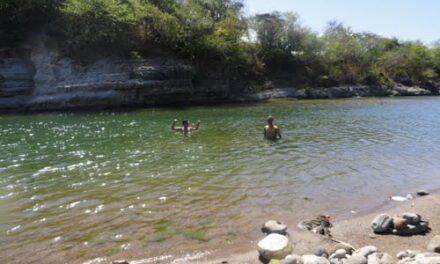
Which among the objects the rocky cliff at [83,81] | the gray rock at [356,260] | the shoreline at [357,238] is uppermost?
the rocky cliff at [83,81]

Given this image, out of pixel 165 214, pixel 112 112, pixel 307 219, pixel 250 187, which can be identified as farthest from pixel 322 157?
pixel 112 112

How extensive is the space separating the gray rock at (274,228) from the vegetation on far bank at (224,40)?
33765 mm

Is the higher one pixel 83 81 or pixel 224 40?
pixel 224 40

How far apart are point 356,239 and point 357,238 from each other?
0.06 m

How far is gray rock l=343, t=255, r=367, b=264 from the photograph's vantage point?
6.08 m

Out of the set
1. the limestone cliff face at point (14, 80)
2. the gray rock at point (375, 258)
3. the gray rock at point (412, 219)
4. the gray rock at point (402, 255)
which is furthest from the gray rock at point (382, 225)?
the limestone cliff face at point (14, 80)

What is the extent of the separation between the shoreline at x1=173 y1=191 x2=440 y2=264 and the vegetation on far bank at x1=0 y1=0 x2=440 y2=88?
34.1 meters

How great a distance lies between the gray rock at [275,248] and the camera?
22.1 ft

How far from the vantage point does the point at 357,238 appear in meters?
7.72

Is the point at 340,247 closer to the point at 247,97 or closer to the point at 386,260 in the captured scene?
the point at 386,260

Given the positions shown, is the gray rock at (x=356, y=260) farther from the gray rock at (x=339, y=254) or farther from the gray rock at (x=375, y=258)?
the gray rock at (x=339, y=254)

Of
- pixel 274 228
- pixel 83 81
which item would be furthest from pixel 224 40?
pixel 274 228

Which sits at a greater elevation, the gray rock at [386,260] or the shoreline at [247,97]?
the shoreline at [247,97]

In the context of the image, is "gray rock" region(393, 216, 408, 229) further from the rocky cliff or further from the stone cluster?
the rocky cliff
